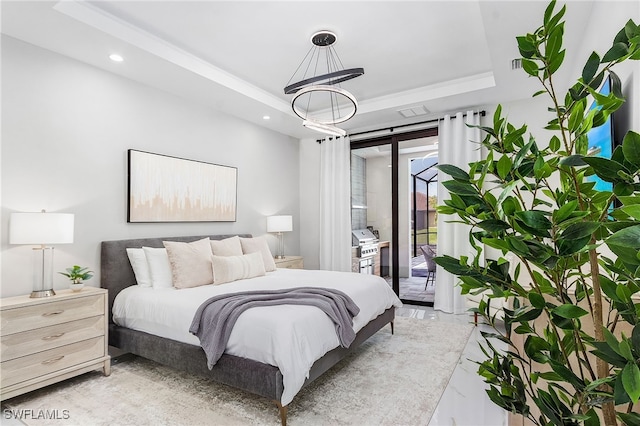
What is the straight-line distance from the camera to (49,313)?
2.55m

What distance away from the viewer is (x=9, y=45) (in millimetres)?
2775

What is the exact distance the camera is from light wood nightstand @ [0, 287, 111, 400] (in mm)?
2334

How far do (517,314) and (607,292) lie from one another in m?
0.19

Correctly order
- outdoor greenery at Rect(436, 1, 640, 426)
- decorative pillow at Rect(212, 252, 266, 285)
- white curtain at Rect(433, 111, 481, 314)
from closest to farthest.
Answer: outdoor greenery at Rect(436, 1, 640, 426) → decorative pillow at Rect(212, 252, 266, 285) → white curtain at Rect(433, 111, 481, 314)

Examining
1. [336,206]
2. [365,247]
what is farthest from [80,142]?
[365,247]

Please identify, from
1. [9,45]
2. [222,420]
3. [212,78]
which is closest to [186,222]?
[212,78]

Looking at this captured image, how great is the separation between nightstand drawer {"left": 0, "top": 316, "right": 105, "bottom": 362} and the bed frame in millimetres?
305

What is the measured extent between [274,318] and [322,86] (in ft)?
6.31

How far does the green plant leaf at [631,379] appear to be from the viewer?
470mm

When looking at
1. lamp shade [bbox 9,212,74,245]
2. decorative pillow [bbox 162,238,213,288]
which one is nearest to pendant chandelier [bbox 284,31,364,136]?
decorative pillow [bbox 162,238,213,288]

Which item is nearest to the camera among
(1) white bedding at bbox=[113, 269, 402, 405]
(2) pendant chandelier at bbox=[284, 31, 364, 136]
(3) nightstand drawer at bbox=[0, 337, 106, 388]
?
(1) white bedding at bbox=[113, 269, 402, 405]

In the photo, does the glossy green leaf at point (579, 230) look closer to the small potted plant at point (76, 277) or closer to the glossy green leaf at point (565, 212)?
the glossy green leaf at point (565, 212)

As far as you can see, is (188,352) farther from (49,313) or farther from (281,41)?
(281,41)

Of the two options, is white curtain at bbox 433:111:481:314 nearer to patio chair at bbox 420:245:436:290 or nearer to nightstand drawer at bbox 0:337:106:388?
patio chair at bbox 420:245:436:290
